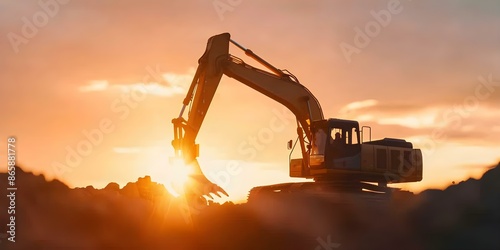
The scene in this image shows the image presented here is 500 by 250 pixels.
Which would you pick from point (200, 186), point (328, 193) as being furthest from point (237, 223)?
point (328, 193)

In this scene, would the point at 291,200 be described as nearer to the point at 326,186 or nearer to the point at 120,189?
the point at 326,186

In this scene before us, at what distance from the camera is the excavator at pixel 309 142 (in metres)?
32.2

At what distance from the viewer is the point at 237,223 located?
27.5 meters

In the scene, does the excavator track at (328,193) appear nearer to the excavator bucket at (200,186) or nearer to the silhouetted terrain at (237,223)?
the silhouetted terrain at (237,223)

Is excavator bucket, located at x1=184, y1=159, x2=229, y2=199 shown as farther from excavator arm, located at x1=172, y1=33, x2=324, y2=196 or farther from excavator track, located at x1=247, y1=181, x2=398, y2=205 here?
excavator track, located at x1=247, y1=181, x2=398, y2=205

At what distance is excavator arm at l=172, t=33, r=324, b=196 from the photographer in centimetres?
3061

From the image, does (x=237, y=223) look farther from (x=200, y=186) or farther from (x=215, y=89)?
(x=215, y=89)

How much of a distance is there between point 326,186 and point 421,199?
609 cm

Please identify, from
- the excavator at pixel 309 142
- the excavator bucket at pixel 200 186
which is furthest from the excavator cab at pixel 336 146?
the excavator bucket at pixel 200 186

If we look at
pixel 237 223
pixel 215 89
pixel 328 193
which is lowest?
pixel 237 223

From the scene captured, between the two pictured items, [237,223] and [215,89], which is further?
[215,89]

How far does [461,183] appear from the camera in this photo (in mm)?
27234

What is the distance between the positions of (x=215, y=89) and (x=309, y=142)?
504cm

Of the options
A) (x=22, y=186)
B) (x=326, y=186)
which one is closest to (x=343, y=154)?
(x=326, y=186)
